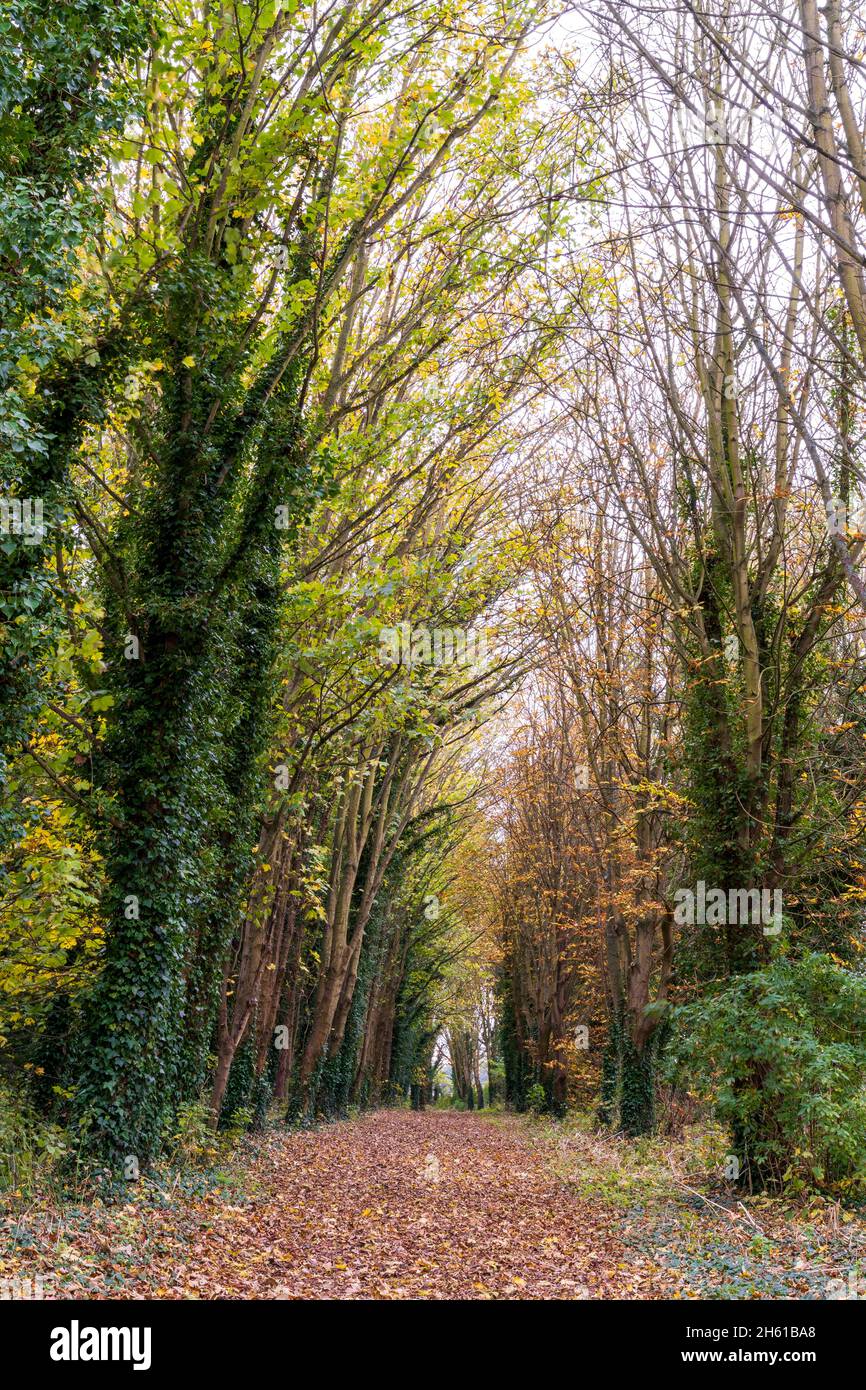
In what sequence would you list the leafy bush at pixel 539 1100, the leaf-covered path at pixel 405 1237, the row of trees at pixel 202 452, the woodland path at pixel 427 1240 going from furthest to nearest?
1. the leafy bush at pixel 539 1100
2. the row of trees at pixel 202 452
3. the leaf-covered path at pixel 405 1237
4. the woodland path at pixel 427 1240

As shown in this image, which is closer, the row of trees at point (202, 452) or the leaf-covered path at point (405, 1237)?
the leaf-covered path at point (405, 1237)

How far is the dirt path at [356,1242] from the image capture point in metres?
6.36

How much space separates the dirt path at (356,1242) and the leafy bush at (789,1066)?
5.72ft

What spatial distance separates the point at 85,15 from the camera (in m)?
7.58

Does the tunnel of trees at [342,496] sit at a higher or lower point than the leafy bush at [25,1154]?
higher

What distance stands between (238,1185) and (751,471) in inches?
401

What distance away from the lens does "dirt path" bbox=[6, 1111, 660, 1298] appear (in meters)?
6.36

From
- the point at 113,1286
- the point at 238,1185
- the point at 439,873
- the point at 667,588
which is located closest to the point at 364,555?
the point at 667,588

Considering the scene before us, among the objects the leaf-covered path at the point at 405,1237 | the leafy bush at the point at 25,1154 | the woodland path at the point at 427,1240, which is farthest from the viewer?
the leafy bush at the point at 25,1154

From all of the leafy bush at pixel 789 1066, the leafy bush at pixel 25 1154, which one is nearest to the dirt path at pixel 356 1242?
the leafy bush at pixel 25 1154

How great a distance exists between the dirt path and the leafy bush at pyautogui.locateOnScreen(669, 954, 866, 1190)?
1745 mm

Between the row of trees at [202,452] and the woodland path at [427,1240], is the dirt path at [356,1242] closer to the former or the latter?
the woodland path at [427,1240]
